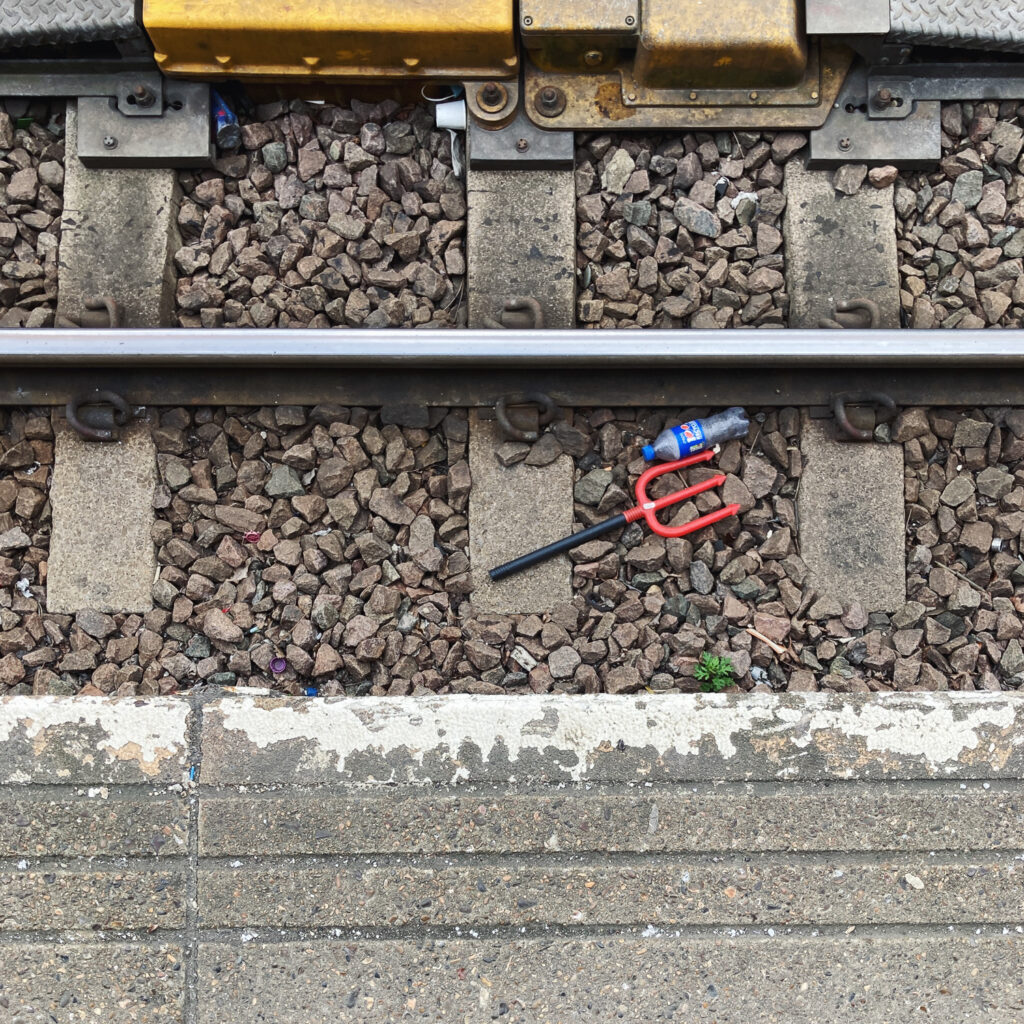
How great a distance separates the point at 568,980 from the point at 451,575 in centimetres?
118

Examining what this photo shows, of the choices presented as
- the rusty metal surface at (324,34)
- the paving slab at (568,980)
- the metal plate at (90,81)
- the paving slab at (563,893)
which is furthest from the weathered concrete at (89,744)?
the rusty metal surface at (324,34)

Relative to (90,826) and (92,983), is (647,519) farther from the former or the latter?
(92,983)

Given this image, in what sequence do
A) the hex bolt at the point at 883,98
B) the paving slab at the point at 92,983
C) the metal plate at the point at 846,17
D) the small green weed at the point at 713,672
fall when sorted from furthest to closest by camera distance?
the hex bolt at the point at 883,98 → the metal plate at the point at 846,17 → the small green weed at the point at 713,672 → the paving slab at the point at 92,983

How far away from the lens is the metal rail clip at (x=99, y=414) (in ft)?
8.99

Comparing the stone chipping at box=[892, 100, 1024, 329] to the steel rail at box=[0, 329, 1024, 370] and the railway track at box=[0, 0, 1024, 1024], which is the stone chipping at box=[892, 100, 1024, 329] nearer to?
the railway track at box=[0, 0, 1024, 1024]

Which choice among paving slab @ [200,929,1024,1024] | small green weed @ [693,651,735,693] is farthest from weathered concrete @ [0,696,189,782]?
small green weed @ [693,651,735,693]

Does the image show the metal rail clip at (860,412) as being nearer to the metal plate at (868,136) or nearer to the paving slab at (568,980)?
the metal plate at (868,136)

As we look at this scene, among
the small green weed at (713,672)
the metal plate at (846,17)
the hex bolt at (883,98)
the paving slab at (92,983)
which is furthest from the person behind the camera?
the hex bolt at (883,98)

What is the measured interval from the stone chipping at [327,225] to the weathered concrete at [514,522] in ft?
1.68

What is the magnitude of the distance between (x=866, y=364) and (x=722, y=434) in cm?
50

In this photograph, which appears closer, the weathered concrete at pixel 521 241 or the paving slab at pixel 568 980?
the paving slab at pixel 568 980

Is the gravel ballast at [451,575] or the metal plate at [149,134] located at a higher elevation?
the metal plate at [149,134]

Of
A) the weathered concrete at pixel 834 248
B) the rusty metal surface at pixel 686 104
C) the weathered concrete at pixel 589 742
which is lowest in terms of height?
the weathered concrete at pixel 589 742

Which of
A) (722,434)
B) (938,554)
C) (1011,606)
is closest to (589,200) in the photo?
(722,434)
